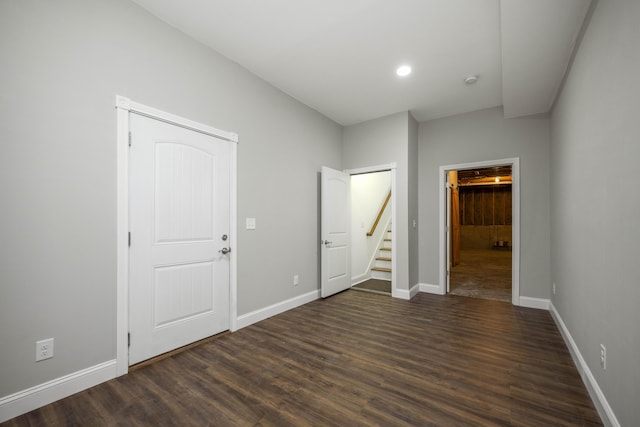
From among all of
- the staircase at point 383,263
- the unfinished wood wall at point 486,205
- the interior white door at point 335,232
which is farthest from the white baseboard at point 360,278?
the unfinished wood wall at point 486,205

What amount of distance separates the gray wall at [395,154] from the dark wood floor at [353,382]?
128cm

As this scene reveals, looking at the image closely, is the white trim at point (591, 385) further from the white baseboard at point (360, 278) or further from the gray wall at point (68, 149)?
the gray wall at point (68, 149)

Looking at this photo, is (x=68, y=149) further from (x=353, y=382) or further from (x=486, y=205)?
(x=486, y=205)

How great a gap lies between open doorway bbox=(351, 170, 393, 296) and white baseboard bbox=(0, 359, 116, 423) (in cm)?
365

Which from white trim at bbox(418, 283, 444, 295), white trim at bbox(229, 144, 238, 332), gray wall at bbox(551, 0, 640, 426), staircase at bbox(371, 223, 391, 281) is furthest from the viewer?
staircase at bbox(371, 223, 391, 281)

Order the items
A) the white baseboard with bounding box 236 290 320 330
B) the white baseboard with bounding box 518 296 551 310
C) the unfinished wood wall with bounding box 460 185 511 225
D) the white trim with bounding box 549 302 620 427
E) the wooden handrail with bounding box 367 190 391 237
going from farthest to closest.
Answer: the unfinished wood wall with bounding box 460 185 511 225 → the wooden handrail with bounding box 367 190 391 237 → the white baseboard with bounding box 518 296 551 310 → the white baseboard with bounding box 236 290 320 330 → the white trim with bounding box 549 302 620 427

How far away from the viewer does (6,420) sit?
1.64 m

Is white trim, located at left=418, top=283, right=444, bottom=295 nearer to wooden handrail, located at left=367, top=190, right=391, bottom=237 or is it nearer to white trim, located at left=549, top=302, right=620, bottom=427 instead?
wooden handrail, located at left=367, top=190, right=391, bottom=237

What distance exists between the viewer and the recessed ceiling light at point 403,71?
3.13 m

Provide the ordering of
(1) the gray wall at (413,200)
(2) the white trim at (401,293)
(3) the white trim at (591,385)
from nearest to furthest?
(3) the white trim at (591,385) → (2) the white trim at (401,293) → (1) the gray wall at (413,200)

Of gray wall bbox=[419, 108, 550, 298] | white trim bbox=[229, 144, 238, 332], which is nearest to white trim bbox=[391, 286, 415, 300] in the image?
gray wall bbox=[419, 108, 550, 298]

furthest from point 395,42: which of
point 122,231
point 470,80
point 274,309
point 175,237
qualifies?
point 274,309

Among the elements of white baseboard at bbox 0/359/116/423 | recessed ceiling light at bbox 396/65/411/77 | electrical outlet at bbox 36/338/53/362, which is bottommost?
white baseboard at bbox 0/359/116/423

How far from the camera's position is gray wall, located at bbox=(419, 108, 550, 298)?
3840mm
